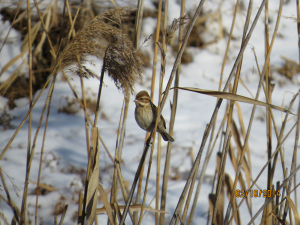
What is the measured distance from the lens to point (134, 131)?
2.95 meters

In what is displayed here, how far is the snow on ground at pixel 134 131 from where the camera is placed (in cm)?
213

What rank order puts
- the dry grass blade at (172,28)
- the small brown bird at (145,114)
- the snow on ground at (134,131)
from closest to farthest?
the dry grass blade at (172,28)
the small brown bird at (145,114)
the snow on ground at (134,131)

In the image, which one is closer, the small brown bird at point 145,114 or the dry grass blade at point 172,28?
the dry grass blade at point 172,28

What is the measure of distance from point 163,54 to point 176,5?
3.57 metres

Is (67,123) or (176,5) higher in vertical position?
(176,5)

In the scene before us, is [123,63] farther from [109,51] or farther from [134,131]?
[134,131]

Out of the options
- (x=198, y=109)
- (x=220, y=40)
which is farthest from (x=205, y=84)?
(x=220, y=40)

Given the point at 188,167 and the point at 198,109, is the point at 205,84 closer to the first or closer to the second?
the point at 198,109

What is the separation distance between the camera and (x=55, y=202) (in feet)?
6.68

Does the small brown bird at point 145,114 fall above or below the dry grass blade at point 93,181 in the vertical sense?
above

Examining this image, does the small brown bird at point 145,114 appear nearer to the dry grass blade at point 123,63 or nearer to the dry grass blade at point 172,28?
the dry grass blade at point 123,63
